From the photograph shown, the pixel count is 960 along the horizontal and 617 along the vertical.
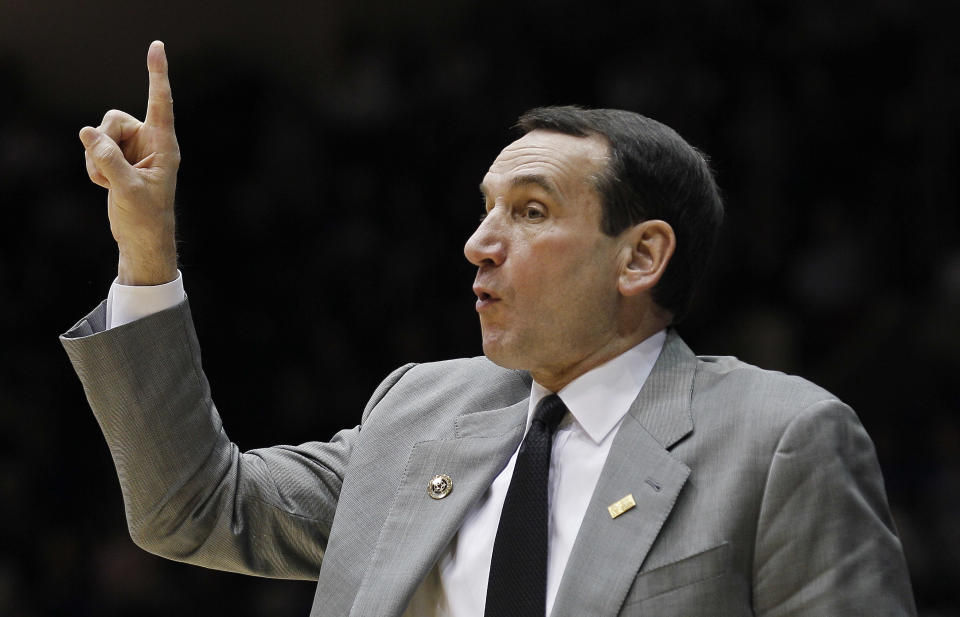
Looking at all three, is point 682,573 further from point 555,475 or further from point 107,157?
point 107,157

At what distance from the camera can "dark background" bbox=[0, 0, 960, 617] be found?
11.1 feet

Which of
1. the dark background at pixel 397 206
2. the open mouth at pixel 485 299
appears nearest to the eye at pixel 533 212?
the open mouth at pixel 485 299

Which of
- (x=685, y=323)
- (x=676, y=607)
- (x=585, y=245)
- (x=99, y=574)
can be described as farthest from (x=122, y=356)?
(x=685, y=323)

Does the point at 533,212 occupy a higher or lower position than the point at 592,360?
higher

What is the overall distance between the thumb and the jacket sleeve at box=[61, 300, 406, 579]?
0.69 ft

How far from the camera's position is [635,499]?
1582 millimetres

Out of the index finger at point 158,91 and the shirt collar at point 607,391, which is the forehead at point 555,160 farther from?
the index finger at point 158,91

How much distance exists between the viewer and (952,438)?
327 cm

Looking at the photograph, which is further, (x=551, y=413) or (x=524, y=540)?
(x=551, y=413)

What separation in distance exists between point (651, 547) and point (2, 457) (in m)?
2.52

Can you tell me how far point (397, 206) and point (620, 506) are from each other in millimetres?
2286

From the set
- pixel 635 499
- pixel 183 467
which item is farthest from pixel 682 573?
pixel 183 467

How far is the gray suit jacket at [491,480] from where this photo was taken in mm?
1488

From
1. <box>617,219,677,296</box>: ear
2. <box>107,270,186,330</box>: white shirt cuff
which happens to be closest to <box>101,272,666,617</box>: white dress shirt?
<box>107,270,186,330</box>: white shirt cuff
